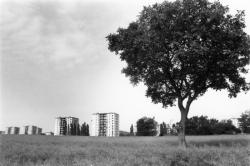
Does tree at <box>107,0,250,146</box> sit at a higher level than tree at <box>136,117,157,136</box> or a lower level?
higher

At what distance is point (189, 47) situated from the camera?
29.2m

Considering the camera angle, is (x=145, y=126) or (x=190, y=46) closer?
(x=190, y=46)

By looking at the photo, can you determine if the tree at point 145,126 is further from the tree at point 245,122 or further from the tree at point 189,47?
the tree at point 189,47

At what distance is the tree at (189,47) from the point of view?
29.5 m

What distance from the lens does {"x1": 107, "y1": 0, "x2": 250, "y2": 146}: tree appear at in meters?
29.5

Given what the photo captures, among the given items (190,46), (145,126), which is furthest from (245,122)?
(190,46)

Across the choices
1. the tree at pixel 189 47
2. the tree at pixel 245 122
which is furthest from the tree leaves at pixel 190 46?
the tree at pixel 245 122

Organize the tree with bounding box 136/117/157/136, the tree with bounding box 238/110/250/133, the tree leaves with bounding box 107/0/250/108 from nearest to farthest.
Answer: the tree leaves with bounding box 107/0/250/108 → the tree with bounding box 238/110/250/133 → the tree with bounding box 136/117/157/136

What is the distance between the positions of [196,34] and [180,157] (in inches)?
693

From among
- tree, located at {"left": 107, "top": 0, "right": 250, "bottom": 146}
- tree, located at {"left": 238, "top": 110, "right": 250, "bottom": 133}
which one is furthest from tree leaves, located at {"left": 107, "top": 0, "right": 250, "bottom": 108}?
tree, located at {"left": 238, "top": 110, "right": 250, "bottom": 133}

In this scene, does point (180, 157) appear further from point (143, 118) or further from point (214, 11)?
point (143, 118)

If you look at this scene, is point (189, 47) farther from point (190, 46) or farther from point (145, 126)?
point (145, 126)

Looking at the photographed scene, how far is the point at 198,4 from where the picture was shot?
30.9m

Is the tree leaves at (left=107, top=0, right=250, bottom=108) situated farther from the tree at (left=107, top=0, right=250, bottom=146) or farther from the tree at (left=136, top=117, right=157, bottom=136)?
the tree at (left=136, top=117, right=157, bottom=136)
